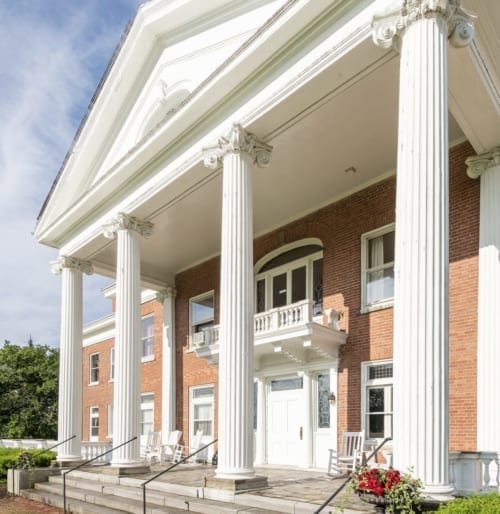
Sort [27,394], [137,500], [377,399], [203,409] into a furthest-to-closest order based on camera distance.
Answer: [27,394] → [203,409] → [377,399] → [137,500]

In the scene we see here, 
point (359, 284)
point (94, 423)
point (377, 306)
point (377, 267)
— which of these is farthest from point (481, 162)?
point (94, 423)

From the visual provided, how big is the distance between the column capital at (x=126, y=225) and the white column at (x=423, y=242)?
8465mm

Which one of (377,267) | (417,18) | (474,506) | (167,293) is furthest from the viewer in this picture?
(167,293)

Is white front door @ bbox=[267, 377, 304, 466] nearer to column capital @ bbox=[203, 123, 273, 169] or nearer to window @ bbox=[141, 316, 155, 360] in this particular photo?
column capital @ bbox=[203, 123, 273, 169]

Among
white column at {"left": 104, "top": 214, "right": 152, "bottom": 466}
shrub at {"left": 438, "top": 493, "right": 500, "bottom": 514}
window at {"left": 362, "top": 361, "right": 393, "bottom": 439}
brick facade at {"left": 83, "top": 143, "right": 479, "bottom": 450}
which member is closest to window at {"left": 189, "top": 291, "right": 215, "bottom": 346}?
brick facade at {"left": 83, "top": 143, "right": 479, "bottom": 450}

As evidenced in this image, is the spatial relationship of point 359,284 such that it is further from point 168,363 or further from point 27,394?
point 27,394

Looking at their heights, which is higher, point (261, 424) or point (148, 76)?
point (148, 76)

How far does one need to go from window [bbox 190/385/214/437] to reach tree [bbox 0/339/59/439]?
21.9 m

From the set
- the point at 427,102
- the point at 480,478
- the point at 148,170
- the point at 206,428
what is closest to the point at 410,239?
the point at 427,102

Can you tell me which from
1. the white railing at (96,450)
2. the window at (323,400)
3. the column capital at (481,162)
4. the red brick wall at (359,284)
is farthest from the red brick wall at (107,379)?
the column capital at (481,162)

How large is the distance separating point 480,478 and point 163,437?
1317cm

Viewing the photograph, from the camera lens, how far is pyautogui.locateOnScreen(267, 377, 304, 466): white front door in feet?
49.8

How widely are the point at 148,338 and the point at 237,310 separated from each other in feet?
44.0

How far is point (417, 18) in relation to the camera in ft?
24.8
